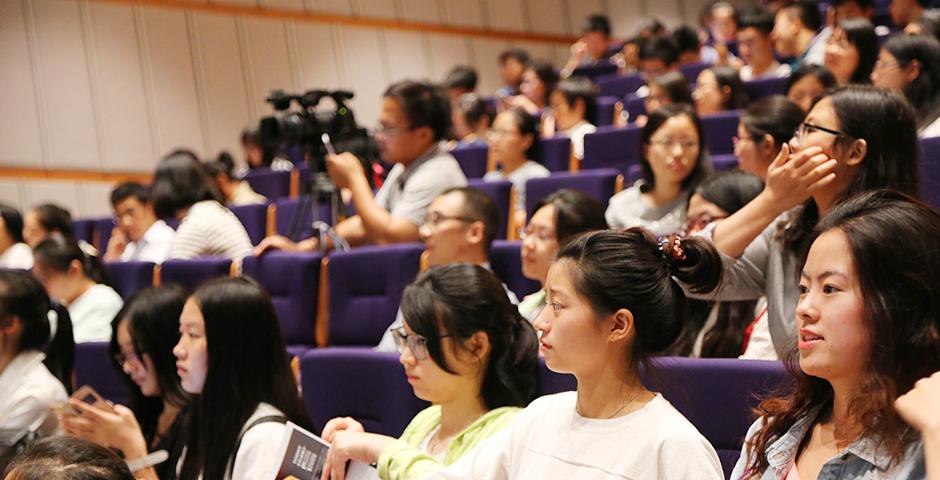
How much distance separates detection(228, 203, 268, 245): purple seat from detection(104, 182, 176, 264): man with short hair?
1.21ft

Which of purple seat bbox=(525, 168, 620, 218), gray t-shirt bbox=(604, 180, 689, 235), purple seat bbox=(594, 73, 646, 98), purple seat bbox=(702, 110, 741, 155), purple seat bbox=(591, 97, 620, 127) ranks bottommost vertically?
gray t-shirt bbox=(604, 180, 689, 235)

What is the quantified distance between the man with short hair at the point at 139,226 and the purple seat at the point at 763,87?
6.57 ft

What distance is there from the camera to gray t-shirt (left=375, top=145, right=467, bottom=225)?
9.66 feet

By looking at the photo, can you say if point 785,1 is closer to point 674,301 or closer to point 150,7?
point 150,7

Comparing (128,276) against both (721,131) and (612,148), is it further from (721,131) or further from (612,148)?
(721,131)

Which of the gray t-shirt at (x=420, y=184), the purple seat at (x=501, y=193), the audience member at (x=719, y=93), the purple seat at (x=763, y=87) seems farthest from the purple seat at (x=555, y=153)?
the gray t-shirt at (x=420, y=184)

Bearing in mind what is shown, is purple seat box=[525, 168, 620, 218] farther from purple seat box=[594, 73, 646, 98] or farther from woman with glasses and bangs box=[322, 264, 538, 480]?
purple seat box=[594, 73, 646, 98]

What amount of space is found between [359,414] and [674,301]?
2.48ft

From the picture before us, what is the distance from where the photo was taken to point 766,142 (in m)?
2.21

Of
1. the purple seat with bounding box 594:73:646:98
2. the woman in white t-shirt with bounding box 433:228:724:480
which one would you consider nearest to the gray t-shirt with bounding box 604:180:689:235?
the woman in white t-shirt with bounding box 433:228:724:480

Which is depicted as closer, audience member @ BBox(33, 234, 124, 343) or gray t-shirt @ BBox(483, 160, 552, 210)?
audience member @ BBox(33, 234, 124, 343)

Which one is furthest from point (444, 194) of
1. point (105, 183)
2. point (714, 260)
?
point (105, 183)

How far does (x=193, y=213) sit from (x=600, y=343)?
91.0 inches

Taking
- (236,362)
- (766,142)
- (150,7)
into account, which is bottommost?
(236,362)
